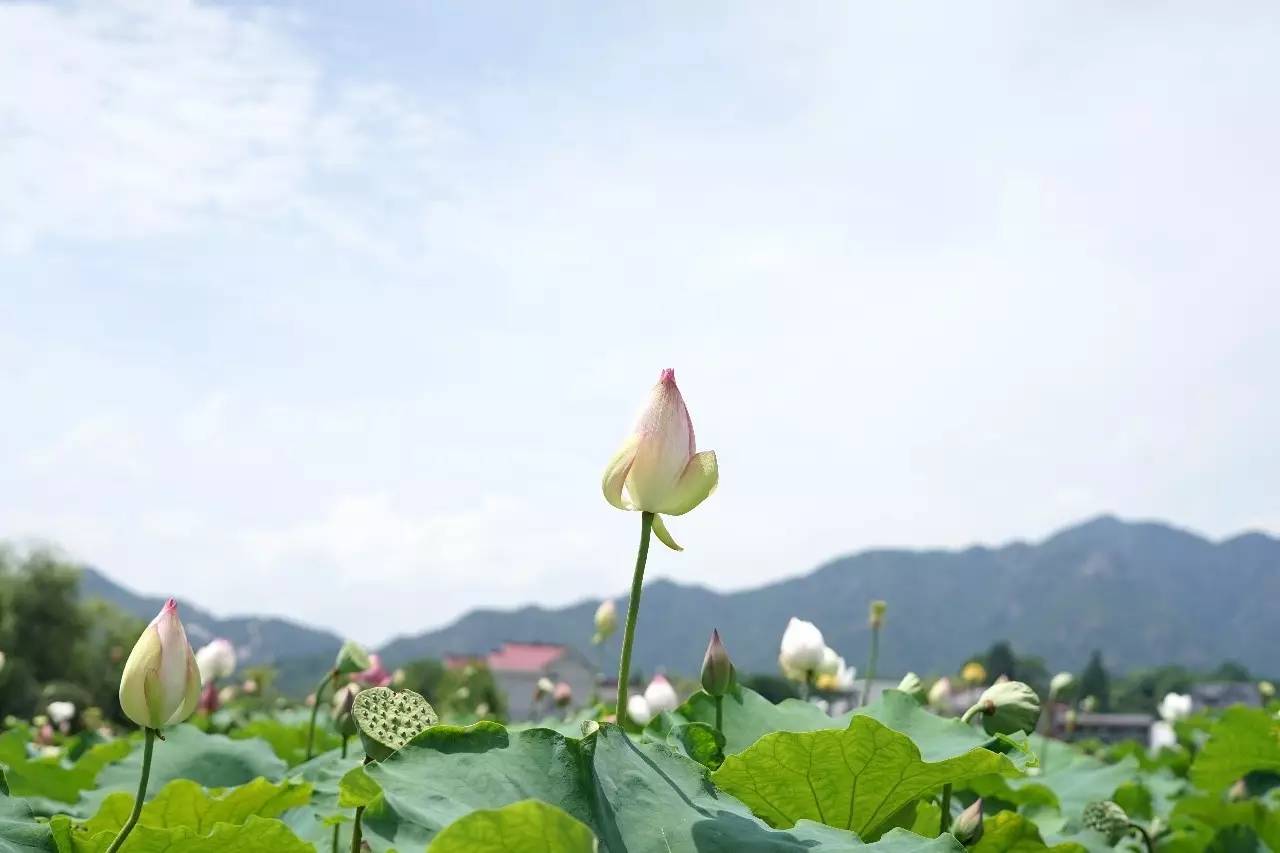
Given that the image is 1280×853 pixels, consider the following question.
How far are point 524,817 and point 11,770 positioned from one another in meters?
2.87

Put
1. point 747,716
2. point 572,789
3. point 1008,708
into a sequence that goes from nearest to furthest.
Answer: point 572,789 < point 1008,708 < point 747,716

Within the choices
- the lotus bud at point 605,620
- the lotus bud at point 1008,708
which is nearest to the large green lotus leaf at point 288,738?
the lotus bud at point 605,620

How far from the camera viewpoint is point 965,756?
148 centimetres

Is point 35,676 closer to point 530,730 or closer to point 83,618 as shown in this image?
point 83,618

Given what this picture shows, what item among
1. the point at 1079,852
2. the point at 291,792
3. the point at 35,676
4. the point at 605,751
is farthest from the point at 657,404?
the point at 35,676

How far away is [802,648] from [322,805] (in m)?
1.14

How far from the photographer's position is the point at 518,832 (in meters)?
0.95

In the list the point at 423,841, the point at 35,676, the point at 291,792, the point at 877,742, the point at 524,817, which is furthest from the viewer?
the point at 35,676

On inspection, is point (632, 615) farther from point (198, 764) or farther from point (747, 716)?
point (198, 764)

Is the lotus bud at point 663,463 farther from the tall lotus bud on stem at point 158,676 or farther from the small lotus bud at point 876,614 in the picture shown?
the small lotus bud at point 876,614

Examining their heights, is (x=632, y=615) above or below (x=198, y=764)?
above

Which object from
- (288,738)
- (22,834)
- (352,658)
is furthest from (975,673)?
(22,834)

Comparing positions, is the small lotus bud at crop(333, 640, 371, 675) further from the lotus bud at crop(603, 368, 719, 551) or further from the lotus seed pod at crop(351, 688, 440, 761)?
the lotus bud at crop(603, 368, 719, 551)

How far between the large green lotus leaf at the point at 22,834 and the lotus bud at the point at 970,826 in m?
1.17
